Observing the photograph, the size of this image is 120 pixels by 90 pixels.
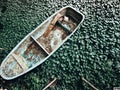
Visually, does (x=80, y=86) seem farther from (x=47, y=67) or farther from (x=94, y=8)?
(x=94, y=8)

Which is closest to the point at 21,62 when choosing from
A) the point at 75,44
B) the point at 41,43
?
the point at 41,43

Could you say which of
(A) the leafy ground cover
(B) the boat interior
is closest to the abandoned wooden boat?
(B) the boat interior

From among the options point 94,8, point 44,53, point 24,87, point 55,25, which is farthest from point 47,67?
point 94,8

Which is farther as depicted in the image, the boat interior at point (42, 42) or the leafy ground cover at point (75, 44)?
the boat interior at point (42, 42)

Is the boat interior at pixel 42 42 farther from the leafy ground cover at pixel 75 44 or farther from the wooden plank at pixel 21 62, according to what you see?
the leafy ground cover at pixel 75 44

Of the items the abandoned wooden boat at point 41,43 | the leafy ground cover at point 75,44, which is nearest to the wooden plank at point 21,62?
the abandoned wooden boat at point 41,43

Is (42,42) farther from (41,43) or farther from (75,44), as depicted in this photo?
(75,44)

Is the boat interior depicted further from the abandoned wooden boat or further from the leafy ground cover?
the leafy ground cover

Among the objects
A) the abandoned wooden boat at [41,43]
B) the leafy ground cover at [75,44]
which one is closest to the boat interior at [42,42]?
the abandoned wooden boat at [41,43]
